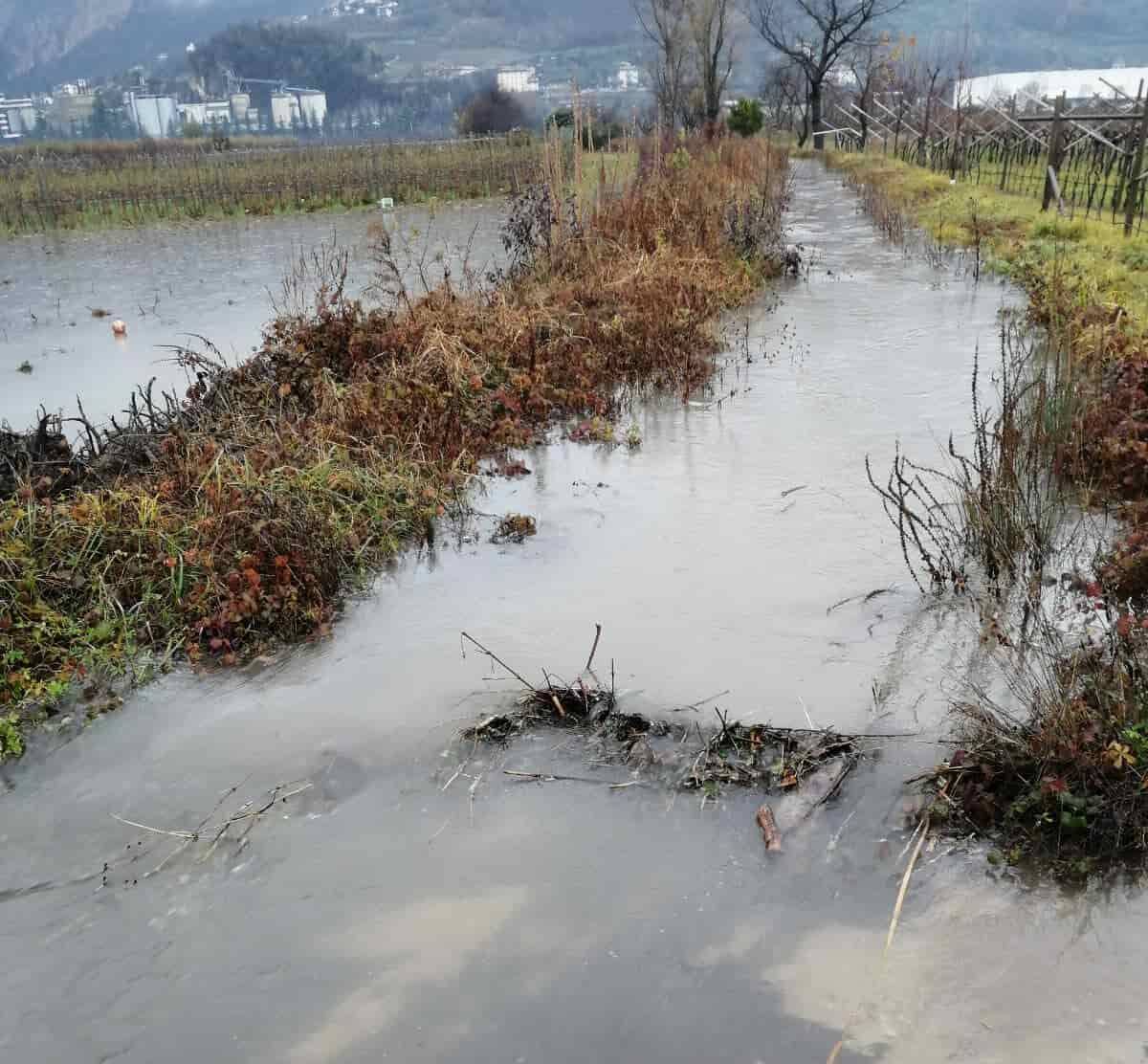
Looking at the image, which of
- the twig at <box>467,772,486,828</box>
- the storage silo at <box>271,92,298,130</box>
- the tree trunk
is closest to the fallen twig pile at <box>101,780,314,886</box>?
the twig at <box>467,772,486,828</box>

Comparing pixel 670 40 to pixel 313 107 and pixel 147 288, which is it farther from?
pixel 313 107

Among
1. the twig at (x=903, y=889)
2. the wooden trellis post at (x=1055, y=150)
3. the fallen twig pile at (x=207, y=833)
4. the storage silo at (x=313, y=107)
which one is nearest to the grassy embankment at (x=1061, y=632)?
the twig at (x=903, y=889)

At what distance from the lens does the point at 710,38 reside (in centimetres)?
3784

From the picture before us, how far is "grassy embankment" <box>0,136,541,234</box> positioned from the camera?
22281mm

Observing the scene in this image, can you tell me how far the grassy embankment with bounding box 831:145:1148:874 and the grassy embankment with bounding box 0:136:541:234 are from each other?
16.6m

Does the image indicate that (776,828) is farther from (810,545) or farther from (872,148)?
(872,148)

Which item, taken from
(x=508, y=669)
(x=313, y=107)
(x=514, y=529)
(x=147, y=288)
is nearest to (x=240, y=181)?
(x=147, y=288)

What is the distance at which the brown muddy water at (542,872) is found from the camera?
8.52 feet

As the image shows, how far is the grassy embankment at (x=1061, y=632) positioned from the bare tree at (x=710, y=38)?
33.0 metres

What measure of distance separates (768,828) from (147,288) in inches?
496

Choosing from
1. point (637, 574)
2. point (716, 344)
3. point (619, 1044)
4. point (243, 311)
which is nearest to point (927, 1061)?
point (619, 1044)

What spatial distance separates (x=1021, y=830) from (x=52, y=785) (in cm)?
326

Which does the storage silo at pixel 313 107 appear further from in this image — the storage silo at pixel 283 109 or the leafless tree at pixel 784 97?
the leafless tree at pixel 784 97

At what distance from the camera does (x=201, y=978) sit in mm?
2822
